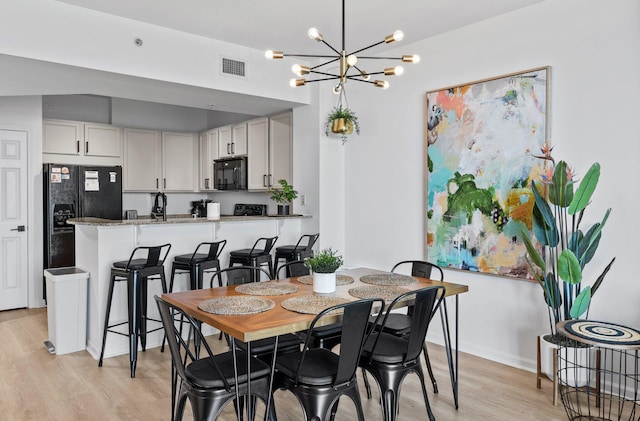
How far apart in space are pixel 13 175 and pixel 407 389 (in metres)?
4.76

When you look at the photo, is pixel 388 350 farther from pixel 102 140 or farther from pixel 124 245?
pixel 102 140

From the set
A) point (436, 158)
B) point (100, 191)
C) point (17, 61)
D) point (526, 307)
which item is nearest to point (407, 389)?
point (526, 307)

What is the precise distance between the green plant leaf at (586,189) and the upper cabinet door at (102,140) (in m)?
5.42

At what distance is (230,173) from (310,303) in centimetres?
399

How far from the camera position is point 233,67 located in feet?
14.1

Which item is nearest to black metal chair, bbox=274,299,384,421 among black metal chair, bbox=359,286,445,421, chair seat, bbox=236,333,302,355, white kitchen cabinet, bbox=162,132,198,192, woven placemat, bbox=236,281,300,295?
black metal chair, bbox=359,286,445,421

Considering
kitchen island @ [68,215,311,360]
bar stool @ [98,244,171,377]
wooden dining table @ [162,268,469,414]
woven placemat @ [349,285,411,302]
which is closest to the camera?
wooden dining table @ [162,268,469,414]

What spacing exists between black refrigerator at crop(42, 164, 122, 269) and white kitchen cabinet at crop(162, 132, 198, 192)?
1.14 metres

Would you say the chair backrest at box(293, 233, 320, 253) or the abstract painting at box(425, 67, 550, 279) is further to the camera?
the chair backrest at box(293, 233, 320, 253)

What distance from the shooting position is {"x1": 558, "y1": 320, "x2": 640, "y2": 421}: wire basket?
2643mm

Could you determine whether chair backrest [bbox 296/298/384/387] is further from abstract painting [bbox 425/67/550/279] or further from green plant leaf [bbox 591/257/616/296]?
abstract painting [bbox 425/67/550/279]

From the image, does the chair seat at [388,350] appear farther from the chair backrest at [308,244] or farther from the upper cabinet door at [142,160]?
the upper cabinet door at [142,160]

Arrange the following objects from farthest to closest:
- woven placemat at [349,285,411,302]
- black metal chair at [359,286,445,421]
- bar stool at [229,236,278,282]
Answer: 1. bar stool at [229,236,278,282]
2. woven placemat at [349,285,411,302]
3. black metal chair at [359,286,445,421]

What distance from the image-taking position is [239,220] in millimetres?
4301
